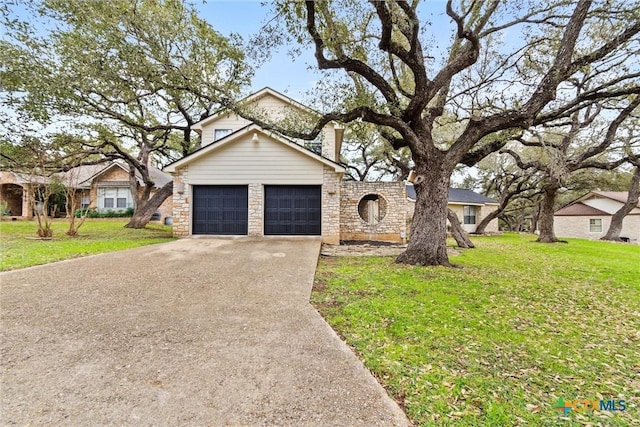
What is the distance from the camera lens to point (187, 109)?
1404cm

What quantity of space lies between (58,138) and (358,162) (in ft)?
66.6

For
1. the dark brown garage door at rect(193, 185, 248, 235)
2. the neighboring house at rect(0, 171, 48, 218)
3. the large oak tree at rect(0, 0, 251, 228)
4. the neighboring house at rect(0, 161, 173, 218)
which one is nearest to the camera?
the large oak tree at rect(0, 0, 251, 228)

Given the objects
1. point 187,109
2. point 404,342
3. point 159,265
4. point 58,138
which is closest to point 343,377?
point 404,342

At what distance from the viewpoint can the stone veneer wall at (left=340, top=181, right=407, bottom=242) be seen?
1349 centimetres

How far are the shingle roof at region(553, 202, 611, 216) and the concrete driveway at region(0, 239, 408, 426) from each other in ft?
94.5

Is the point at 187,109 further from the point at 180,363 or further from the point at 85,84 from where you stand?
the point at 180,363

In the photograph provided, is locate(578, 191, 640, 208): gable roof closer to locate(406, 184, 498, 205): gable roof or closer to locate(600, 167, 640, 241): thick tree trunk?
locate(600, 167, 640, 241): thick tree trunk

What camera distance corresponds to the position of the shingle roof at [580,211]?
23.4 metres

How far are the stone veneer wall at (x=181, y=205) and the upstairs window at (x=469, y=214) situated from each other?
66.9 feet

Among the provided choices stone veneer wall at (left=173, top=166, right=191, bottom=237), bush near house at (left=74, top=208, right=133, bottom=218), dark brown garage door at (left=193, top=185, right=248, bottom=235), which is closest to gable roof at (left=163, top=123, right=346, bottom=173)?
stone veneer wall at (left=173, top=166, right=191, bottom=237)

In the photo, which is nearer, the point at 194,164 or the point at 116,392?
the point at 116,392

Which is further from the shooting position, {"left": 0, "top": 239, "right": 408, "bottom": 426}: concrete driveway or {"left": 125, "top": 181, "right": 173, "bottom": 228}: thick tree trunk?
{"left": 125, "top": 181, "right": 173, "bottom": 228}: thick tree trunk

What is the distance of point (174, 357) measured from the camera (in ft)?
9.34

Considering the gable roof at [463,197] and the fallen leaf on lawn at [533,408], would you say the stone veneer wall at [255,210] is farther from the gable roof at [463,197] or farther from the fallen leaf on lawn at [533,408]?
the gable roof at [463,197]
